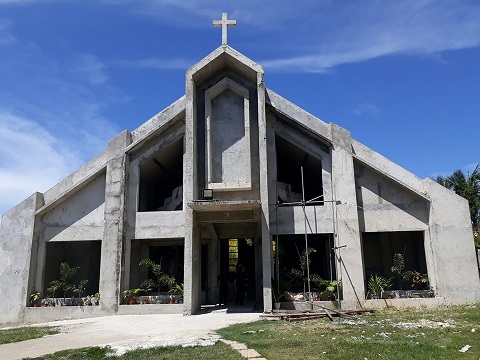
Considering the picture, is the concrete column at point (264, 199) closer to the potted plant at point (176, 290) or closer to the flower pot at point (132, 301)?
the potted plant at point (176, 290)

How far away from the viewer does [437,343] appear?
8.16m

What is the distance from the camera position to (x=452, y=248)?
1680 cm

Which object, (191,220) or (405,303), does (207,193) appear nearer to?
(191,220)

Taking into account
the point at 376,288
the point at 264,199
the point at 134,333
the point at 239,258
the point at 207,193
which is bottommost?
the point at 134,333

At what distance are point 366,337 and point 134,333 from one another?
20.7 ft

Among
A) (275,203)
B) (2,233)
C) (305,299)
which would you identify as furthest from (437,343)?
(2,233)

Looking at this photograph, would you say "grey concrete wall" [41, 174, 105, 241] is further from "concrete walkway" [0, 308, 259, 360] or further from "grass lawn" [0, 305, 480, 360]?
"grass lawn" [0, 305, 480, 360]

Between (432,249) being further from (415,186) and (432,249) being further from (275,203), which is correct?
(275,203)

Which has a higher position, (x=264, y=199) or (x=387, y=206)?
(x=264, y=199)

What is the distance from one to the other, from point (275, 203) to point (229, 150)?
9.80 feet

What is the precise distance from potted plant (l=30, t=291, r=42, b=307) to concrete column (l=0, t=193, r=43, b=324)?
0.28 m

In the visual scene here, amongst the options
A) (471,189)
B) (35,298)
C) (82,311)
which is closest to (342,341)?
(82,311)

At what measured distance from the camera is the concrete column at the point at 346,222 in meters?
16.6

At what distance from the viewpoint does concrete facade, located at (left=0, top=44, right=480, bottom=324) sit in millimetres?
16703
